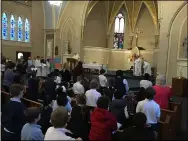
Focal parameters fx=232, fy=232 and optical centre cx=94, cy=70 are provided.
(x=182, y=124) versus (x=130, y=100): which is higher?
(x=130, y=100)

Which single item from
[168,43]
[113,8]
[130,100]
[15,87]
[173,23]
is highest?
[113,8]

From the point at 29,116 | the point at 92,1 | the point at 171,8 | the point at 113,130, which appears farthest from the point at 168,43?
the point at 29,116

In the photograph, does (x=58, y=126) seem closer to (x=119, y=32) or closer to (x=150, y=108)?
(x=150, y=108)

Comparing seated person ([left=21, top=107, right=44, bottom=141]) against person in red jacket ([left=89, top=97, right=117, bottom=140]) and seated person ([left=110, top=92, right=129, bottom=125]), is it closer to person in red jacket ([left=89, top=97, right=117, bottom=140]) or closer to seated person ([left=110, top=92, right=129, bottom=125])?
person in red jacket ([left=89, top=97, right=117, bottom=140])

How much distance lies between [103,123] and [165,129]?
249 centimetres

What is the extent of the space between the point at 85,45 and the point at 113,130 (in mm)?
17112

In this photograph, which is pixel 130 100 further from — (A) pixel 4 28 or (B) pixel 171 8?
(A) pixel 4 28

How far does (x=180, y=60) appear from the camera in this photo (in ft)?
43.7

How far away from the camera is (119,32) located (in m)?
21.8

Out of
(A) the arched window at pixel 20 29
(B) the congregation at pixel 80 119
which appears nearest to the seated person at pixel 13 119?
(B) the congregation at pixel 80 119

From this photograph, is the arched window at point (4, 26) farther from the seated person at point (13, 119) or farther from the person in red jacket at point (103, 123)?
the person in red jacket at point (103, 123)

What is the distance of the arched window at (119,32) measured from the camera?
21731 millimetres

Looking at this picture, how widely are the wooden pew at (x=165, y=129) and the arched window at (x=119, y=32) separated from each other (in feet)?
54.9

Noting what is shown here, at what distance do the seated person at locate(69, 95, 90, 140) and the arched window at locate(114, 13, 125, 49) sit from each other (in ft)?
59.8
